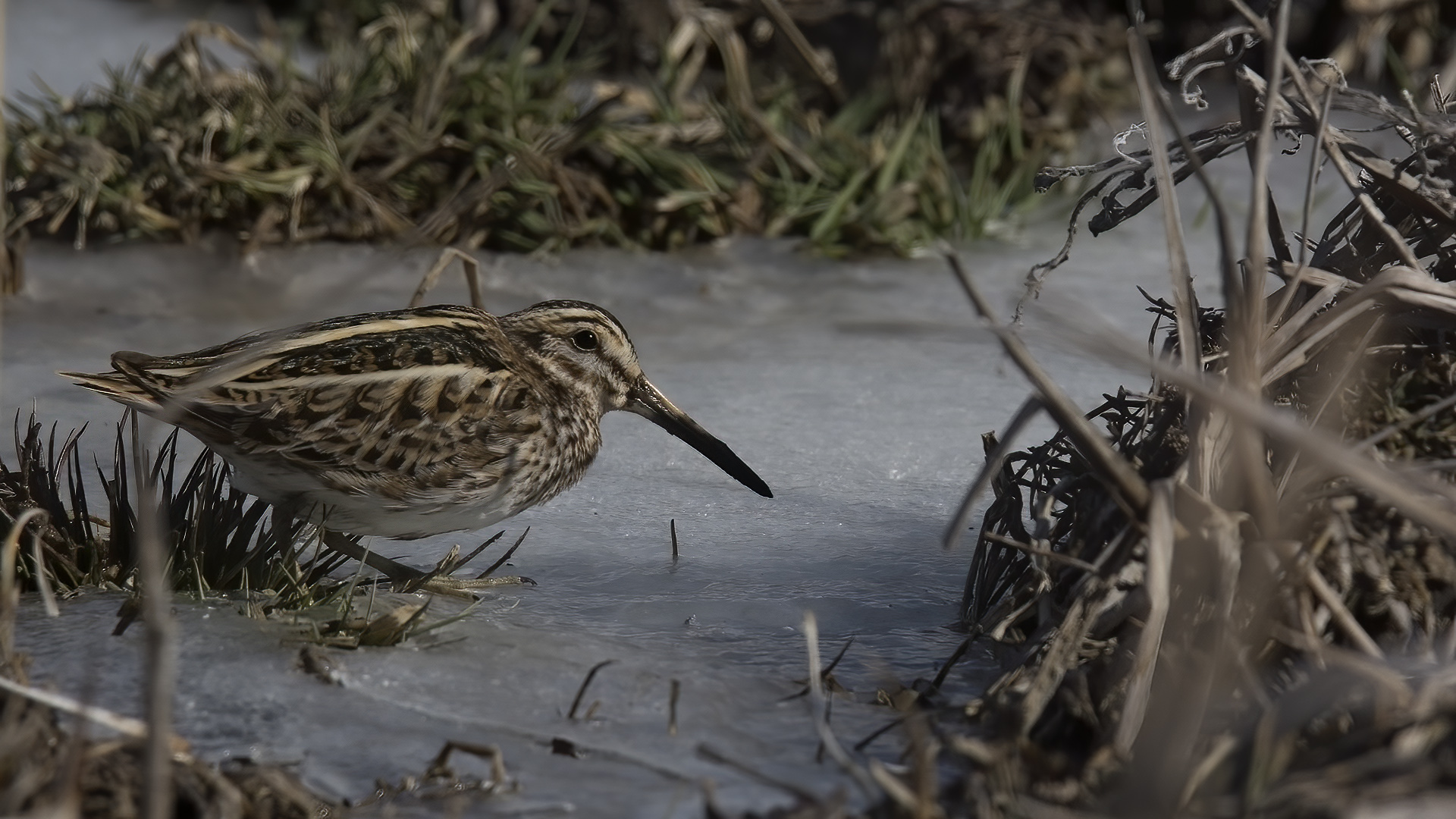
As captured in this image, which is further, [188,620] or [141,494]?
[188,620]

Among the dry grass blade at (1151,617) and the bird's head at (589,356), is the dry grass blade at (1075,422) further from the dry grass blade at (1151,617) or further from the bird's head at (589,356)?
the bird's head at (589,356)

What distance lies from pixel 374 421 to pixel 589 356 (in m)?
0.66

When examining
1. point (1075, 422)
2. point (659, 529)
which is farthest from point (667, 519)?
point (1075, 422)

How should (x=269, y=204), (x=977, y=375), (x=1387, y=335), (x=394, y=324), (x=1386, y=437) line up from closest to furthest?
(x=1386, y=437) < (x=1387, y=335) < (x=394, y=324) < (x=977, y=375) < (x=269, y=204)

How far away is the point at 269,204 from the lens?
503 cm

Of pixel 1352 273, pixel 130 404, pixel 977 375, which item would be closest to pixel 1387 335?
pixel 1352 273

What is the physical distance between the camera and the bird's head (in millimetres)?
3486

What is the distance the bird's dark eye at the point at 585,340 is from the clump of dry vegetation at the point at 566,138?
1312 millimetres

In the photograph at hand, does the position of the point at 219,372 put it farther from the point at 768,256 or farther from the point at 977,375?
the point at 768,256

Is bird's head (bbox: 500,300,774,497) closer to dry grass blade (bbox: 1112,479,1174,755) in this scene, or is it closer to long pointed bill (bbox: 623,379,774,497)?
long pointed bill (bbox: 623,379,774,497)

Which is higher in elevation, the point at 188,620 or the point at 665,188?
the point at 665,188

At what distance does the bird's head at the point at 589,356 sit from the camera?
3486mm

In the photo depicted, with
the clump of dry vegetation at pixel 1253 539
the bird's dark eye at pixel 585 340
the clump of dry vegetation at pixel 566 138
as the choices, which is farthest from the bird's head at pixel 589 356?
the clump of dry vegetation at pixel 566 138

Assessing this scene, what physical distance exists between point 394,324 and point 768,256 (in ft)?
7.75
